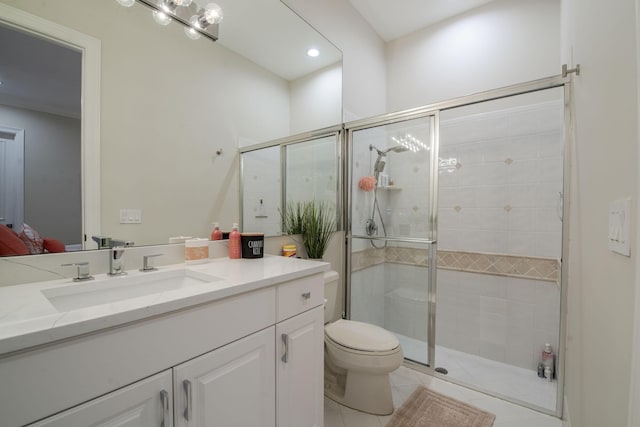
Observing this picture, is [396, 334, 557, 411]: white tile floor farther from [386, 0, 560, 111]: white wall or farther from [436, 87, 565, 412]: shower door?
[386, 0, 560, 111]: white wall

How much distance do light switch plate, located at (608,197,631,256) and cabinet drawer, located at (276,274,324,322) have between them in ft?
3.11

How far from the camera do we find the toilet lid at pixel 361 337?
153 centimetres

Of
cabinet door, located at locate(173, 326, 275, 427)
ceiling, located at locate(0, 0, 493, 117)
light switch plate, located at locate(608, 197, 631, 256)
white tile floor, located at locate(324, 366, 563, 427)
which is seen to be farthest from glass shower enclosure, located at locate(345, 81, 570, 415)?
cabinet door, located at locate(173, 326, 275, 427)

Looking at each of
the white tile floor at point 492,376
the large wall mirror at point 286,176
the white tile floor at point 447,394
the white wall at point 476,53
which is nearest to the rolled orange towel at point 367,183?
the large wall mirror at point 286,176

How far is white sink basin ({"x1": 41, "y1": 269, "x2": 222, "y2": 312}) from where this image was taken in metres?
0.89

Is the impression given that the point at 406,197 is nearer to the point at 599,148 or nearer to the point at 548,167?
the point at 548,167

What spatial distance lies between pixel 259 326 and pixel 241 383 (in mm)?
182

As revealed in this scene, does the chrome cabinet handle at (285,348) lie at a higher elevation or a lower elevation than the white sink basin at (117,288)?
lower

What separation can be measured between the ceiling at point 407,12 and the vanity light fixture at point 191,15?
1.52 m

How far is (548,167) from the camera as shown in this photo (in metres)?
2.13

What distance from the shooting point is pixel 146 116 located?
47.0 inches

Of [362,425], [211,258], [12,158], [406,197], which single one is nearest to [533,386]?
[362,425]

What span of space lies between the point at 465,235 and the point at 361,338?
144cm

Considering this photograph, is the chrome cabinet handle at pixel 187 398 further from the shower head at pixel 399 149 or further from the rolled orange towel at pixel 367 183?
the shower head at pixel 399 149
